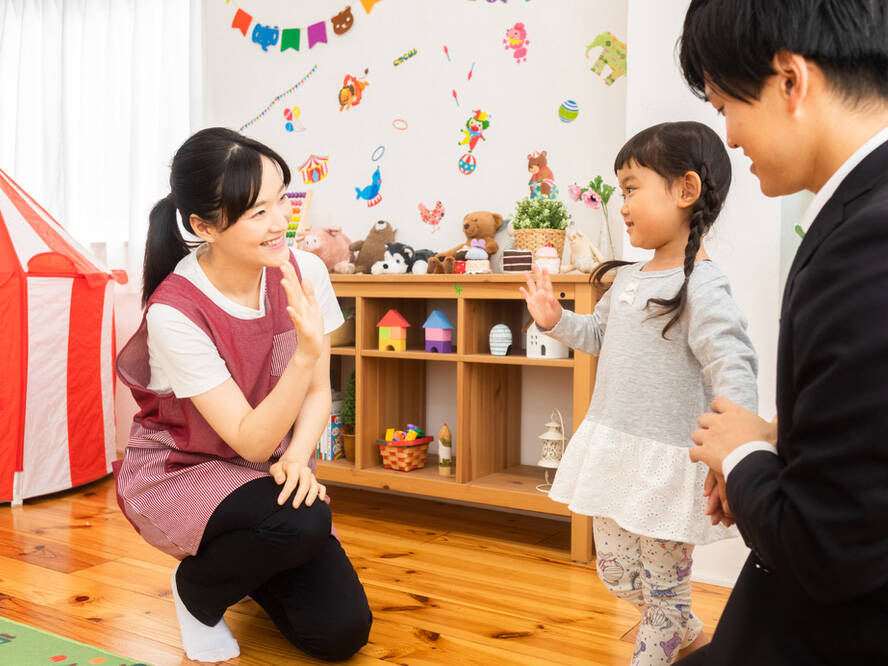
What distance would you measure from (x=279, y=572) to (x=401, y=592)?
1.29 feet

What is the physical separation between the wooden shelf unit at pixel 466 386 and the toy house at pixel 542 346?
4 cm

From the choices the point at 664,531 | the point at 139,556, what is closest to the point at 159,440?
the point at 139,556

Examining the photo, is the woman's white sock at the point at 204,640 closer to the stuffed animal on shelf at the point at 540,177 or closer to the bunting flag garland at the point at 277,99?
the stuffed animal on shelf at the point at 540,177

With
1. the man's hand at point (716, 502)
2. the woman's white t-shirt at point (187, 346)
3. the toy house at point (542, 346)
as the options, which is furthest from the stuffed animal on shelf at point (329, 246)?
the man's hand at point (716, 502)

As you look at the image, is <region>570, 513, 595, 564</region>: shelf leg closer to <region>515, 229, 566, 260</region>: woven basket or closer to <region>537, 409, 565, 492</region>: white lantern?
<region>537, 409, 565, 492</region>: white lantern

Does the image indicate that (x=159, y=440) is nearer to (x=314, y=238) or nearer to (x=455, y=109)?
(x=314, y=238)

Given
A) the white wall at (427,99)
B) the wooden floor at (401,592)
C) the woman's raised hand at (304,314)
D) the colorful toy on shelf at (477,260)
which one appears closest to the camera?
the woman's raised hand at (304,314)

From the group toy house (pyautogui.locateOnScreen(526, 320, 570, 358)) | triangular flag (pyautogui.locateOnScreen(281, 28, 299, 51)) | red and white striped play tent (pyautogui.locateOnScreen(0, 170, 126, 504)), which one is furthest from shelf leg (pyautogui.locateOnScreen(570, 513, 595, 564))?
triangular flag (pyautogui.locateOnScreen(281, 28, 299, 51))

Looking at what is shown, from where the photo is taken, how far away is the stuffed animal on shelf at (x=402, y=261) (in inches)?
97.4

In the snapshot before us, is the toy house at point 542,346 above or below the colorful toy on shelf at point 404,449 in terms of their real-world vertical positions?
above

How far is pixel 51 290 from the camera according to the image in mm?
2574

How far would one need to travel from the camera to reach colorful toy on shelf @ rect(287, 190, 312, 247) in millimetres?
2766

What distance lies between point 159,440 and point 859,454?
1.29 meters

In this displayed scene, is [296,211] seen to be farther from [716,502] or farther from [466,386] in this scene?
[716,502]
